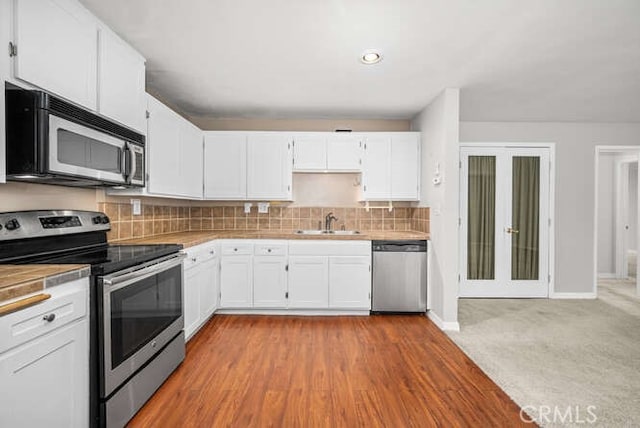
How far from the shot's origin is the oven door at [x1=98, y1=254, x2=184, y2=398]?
1.62 m

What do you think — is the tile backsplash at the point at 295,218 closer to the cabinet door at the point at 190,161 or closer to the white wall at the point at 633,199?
the cabinet door at the point at 190,161

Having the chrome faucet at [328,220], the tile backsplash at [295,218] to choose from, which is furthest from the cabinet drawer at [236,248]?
the chrome faucet at [328,220]

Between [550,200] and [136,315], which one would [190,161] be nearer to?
[136,315]

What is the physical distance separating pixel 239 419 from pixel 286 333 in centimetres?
129

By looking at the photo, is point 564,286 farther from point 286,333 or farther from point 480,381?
point 286,333

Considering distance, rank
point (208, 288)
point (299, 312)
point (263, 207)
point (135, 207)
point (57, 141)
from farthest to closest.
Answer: point (263, 207) → point (299, 312) → point (208, 288) → point (135, 207) → point (57, 141)

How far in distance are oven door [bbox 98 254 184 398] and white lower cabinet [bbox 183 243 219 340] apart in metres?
0.34

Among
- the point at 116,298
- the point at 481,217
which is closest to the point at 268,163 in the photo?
the point at 116,298

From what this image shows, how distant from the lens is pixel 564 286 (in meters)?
4.50

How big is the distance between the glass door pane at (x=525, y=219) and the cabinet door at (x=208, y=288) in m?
3.74

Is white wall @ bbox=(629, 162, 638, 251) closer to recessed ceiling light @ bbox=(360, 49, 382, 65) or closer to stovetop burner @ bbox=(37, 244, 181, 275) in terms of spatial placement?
recessed ceiling light @ bbox=(360, 49, 382, 65)

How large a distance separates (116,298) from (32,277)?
43 centimetres

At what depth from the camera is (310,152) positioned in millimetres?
4082

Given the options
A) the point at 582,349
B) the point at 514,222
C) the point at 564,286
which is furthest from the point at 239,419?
the point at 564,286
